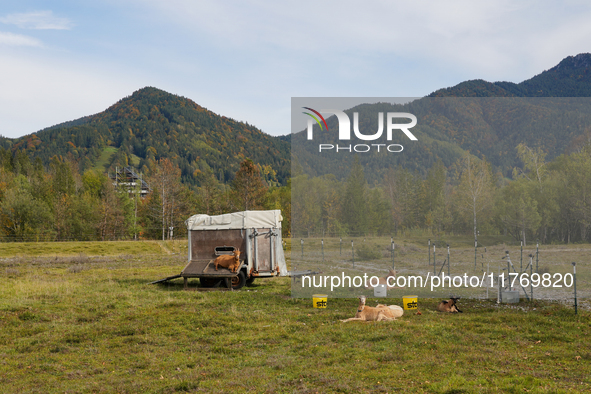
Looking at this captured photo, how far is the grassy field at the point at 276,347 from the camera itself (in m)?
6.96

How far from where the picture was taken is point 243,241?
18406 millimetres

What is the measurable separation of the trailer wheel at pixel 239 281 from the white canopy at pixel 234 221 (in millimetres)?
1947

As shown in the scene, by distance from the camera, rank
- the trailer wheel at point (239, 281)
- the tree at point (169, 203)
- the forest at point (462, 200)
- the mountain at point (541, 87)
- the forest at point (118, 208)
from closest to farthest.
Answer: the trailer wheel at point (239, 281)
the forest at point (462, 200)
the mountain at point (541, 87)
the forest at point (118, 208)
the tree at point (169, 203)

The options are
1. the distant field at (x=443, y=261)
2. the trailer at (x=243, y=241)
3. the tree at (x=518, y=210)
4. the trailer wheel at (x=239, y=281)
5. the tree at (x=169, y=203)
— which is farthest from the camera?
the tree at (x=169, y=203)

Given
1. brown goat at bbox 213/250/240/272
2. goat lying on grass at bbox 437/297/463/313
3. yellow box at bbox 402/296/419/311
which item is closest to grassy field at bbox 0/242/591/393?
goat lying on grass at bbox 437/297/463/313

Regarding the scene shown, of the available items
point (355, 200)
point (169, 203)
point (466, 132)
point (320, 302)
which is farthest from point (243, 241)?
point (169, 203)

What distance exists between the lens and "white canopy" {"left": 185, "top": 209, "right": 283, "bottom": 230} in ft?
60.8

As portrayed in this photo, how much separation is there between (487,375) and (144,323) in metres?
8.23

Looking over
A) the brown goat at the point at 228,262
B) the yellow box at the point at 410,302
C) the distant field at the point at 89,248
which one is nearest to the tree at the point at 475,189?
the yellow box at the point at 410,302

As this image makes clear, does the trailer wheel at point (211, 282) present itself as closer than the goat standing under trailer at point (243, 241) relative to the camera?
Yes

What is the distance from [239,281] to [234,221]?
2.47 metres

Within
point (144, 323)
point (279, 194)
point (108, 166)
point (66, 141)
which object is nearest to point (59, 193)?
point (279, 194)

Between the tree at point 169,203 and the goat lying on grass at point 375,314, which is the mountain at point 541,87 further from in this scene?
the tree at point 169,203

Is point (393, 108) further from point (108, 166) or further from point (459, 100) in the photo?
point (108, 166)
